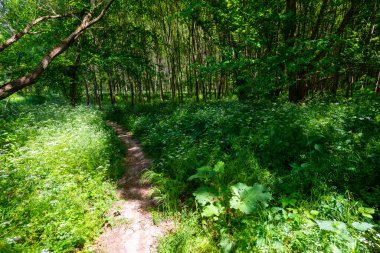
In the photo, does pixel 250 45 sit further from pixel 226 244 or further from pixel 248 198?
pixel 226 244

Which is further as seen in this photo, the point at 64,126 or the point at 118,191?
the point at 64,126

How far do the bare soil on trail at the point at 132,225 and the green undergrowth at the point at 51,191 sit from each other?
1.04 ft

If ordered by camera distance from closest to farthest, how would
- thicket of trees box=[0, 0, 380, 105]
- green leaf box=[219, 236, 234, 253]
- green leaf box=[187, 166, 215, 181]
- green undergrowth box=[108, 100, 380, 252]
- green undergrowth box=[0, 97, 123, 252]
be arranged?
green undergrowth box=[108, 100, 380, 252] < green leaf box=[219, 236, 234, 253] < green undergrowth box=[0, 97, 123, 252] < green leaf box=[187, 166, 215, 181] < thicket of trees box=[0, 0, 380, 105]

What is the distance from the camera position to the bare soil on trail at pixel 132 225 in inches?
163

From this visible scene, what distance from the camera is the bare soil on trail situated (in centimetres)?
414

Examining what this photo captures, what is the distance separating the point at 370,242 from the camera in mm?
2814

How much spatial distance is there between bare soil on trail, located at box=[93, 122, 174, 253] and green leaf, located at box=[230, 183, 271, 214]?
5.82 feet

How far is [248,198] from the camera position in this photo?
368 centimetres

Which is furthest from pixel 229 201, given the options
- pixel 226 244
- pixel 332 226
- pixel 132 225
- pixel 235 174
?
pixel 132 225

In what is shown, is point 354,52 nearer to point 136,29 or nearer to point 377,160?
point 377,160

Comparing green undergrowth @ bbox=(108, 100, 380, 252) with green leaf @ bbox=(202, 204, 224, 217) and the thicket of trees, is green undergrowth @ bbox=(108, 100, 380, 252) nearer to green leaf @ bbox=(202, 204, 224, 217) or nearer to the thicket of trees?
green leaf @ bbox=(202, 204, 224, 217)

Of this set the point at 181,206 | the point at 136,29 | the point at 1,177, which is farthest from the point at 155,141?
the point at 136,29

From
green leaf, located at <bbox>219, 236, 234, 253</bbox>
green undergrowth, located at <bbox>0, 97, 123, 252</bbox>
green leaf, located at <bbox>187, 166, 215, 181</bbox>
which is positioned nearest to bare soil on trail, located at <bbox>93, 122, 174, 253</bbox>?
green undergrowth, located at <bbox>0, 97, 123, 252</bbox>

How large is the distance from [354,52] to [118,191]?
408 inches
